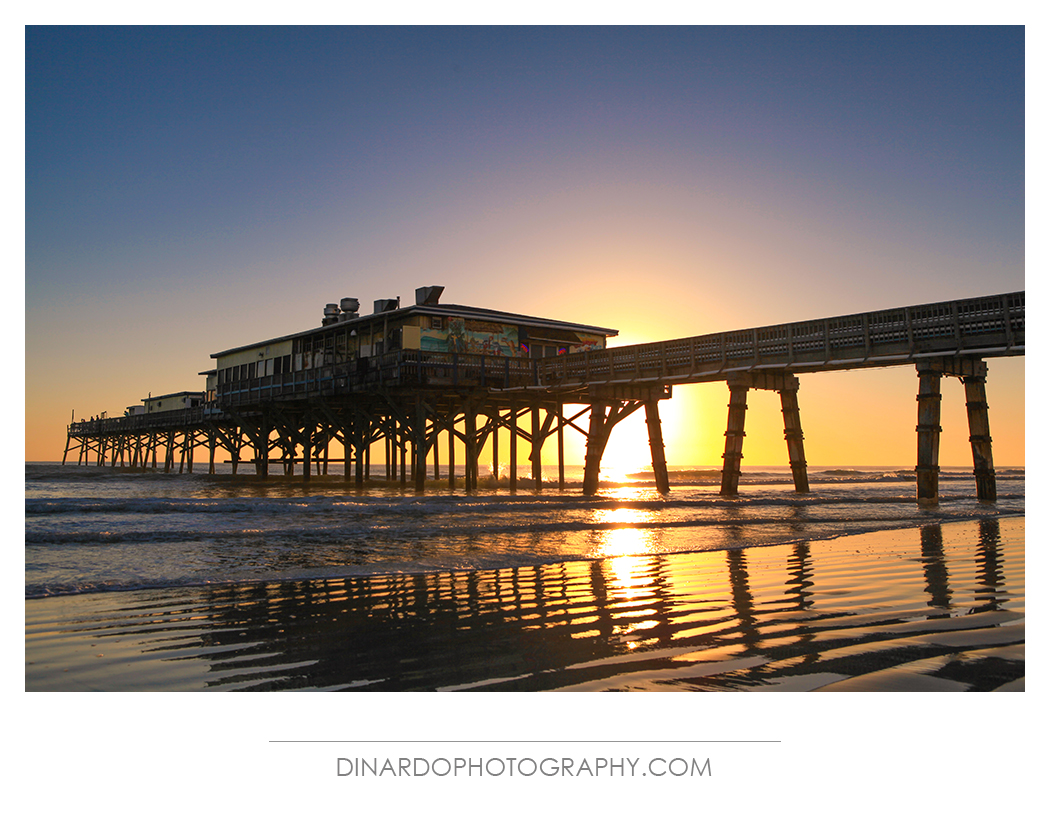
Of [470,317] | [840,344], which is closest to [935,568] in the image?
[840,344]

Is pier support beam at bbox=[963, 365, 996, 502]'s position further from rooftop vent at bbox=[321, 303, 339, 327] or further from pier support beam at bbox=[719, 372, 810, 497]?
rooftop vent at bbox=[321, 303, 339, 327]

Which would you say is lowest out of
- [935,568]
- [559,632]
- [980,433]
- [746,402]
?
[935,568]

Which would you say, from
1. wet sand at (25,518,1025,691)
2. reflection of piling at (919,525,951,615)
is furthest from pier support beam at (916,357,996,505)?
wet sand at (25,518,1025,691)

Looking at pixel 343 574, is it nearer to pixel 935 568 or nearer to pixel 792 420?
pixel 935 568

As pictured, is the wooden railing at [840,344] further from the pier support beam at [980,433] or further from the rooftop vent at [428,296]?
the rooftop vent at [428,296]

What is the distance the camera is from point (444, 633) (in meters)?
5.65

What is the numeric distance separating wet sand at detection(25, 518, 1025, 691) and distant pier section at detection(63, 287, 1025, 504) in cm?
1054

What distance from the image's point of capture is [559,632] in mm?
5648

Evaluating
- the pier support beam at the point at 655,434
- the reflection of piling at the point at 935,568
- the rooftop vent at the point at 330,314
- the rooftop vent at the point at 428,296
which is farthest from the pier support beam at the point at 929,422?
the rooftop vent at the point at 330,314

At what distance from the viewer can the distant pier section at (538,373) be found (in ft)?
60.5

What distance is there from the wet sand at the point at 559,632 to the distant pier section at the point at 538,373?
10.5m

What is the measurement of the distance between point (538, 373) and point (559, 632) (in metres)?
23.6
